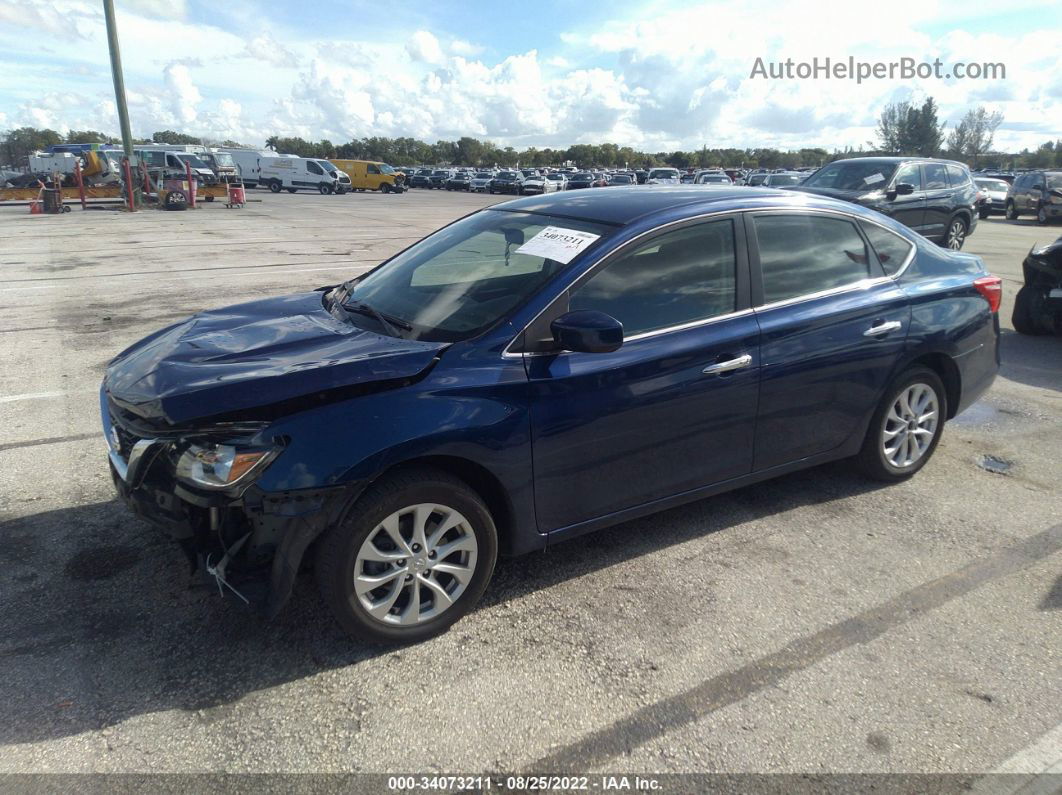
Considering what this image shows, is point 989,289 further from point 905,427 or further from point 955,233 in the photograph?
point 955,233

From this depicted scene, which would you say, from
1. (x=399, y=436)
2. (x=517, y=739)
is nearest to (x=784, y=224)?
(x=399, y=436)

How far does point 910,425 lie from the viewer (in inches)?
177

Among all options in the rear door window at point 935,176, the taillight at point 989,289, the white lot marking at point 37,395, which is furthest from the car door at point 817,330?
the rear door window at point 935,176

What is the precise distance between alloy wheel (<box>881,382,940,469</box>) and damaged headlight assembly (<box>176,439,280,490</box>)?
3382mm

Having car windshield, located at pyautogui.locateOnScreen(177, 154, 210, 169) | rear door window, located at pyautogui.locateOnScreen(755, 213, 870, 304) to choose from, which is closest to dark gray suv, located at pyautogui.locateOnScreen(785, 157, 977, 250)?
rear door window, located at pyautogui.locateOnScreen(755, 213, 870, 304)

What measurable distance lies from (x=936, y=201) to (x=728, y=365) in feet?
42.1

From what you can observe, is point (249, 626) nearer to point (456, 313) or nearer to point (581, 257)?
point (456, 313)

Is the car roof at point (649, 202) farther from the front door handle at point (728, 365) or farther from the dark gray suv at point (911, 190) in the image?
the dark gray suv at point (911, 190)

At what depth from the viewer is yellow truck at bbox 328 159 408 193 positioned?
49.6 m

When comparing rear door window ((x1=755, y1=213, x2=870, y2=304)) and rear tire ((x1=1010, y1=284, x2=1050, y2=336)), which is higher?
rear door window ((x1=755, y1=213, x2=870, y2=304))

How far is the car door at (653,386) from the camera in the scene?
10.6ft

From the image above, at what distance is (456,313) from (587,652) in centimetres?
154

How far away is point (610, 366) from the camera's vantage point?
329 centimetres

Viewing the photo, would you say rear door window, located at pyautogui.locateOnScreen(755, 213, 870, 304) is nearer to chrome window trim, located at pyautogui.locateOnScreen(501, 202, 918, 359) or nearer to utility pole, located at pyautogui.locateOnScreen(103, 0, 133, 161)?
chrome window trim, located at pyautogui.locateOnScreen(501, 202, 918, 359)
